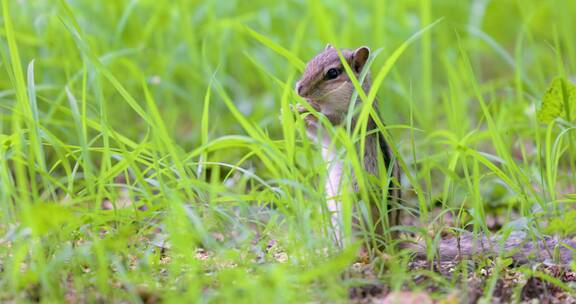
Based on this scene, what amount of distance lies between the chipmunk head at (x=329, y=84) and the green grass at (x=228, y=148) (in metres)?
0.16

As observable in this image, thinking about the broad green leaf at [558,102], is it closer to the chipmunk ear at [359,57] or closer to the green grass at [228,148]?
the green grass at [228,148]

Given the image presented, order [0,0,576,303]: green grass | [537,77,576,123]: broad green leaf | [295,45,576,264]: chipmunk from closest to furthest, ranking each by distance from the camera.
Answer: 1. [0,0,576,303]: green grass
2. [537,77,576,123]: broad green leaf
3. [295,45,576,264]: chipmunk

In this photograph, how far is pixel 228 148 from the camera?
17.4 feet

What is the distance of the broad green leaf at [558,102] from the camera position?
136 inches

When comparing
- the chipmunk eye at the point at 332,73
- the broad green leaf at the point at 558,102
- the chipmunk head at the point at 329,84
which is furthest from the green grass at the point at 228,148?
the chipmunk eye at the point at 332,73

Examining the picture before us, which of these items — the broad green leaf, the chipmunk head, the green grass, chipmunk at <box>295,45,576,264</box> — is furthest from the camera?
the chipmunk head

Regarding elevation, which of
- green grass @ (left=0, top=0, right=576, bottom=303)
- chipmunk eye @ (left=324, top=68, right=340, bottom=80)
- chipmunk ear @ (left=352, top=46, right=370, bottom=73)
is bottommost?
green grass @ (left=0, top=0, right=576, bottom=303)

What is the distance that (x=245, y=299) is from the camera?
258 centimetres

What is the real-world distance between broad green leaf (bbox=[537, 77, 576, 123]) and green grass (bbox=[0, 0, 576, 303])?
4 centimetres

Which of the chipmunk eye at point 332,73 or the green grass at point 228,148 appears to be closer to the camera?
the green grass at point 228,148

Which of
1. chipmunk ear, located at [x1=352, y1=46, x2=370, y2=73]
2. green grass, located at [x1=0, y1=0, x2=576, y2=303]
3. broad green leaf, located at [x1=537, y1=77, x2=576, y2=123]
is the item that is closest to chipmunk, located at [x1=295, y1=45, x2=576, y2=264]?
chipmunk ear, located at [x1=352, y1=46, x2=370, y2=73]

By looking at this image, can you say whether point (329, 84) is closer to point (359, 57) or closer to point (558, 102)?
point (359, 57)

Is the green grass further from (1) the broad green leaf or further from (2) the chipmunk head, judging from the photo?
(2) the chipmunk head

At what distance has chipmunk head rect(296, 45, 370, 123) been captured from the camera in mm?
4156
